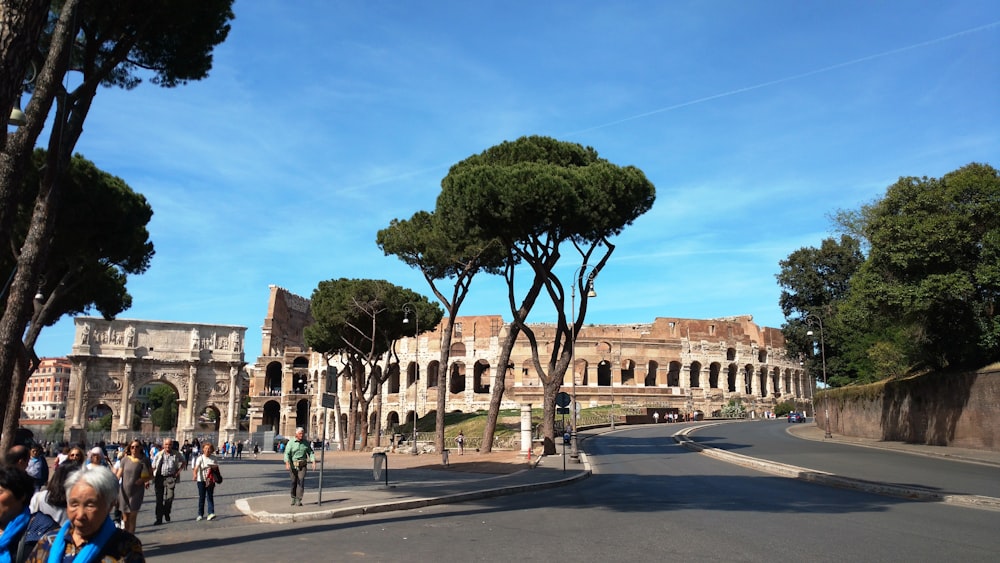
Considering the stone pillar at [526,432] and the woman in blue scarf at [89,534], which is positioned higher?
the woman in blue scarf at [89,534]

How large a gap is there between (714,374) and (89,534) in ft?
217

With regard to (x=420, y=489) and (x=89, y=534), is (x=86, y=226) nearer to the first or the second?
(x=420, y=489)

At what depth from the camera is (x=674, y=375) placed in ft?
215

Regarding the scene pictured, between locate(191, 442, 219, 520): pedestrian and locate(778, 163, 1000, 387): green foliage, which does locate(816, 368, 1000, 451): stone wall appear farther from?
locate(191, 442, 219, 520): pedestrian

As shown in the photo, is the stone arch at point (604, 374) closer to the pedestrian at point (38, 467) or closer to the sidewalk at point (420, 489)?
the sidewalk at point (420, 489)

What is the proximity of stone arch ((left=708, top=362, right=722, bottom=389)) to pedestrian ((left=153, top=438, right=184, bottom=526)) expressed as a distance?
59.0 m

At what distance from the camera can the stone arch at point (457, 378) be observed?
6250 centimetres

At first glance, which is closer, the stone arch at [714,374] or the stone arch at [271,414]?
the stone arch at [714,374]

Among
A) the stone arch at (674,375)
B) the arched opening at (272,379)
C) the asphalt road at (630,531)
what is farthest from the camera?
the arched opening at (272,379)

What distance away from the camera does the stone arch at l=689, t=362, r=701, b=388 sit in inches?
2515

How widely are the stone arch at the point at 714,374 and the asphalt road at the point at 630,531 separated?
5333 centimetres

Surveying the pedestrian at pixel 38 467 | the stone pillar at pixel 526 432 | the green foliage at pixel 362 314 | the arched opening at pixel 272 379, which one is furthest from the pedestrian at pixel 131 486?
the arched opening at pixel 272 379

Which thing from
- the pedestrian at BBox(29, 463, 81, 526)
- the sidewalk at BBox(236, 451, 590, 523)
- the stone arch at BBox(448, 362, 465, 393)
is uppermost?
the stone arch at BBox(448, 362, 465, 393)

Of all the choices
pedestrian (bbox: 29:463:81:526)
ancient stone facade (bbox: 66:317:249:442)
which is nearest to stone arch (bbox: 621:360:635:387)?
ancient stone facade (bbox: 66:317:249:442)
